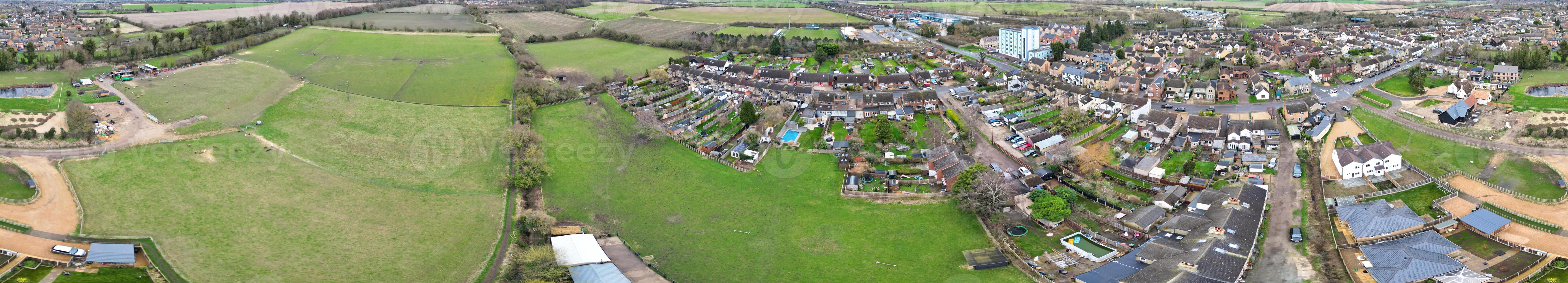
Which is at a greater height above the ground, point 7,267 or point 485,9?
point 485,9

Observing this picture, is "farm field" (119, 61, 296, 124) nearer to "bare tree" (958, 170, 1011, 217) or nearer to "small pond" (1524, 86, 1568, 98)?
"bare tree" (958, 170, 1011, 217)

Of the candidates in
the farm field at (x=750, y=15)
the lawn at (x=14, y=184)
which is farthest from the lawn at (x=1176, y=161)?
the farm field at (x=750, y=15)

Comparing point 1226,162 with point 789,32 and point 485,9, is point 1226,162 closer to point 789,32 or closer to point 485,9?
point 789,32

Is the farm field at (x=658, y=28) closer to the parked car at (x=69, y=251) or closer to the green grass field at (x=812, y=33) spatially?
the green grass field at (x=812, y=33)

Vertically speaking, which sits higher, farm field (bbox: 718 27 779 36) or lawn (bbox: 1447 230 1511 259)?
farm field (bbox: 718 27 779 36)

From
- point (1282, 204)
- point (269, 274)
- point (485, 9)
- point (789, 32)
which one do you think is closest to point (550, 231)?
point (269, 274)

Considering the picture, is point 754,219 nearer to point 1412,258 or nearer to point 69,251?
point 1412,258

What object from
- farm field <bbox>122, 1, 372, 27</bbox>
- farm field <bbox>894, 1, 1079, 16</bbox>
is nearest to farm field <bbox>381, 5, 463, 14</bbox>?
farm field <bbox>122, 1, 372, 27</bbox>
